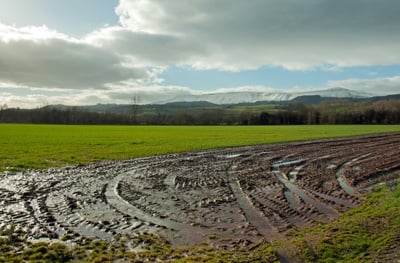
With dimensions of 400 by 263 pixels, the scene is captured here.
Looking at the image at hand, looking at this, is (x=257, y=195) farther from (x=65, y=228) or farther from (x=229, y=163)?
(x=229, y=163)

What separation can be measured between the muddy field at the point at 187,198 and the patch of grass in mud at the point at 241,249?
55 cm

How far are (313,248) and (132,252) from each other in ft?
13.3

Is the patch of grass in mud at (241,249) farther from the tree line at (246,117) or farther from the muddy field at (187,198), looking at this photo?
the tree line at (246,117)

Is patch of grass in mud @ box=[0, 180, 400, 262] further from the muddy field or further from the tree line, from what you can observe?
the tree line

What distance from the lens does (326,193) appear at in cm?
1433

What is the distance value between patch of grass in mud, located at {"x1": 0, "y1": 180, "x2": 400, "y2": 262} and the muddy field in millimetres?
555

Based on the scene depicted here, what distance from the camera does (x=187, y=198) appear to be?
1345cm

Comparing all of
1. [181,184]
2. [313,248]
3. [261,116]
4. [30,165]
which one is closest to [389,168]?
[181,184]

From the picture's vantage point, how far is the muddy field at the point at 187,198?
31.4 ft

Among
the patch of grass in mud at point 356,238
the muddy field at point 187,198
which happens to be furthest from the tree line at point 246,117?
the patch of grass in mud at point 356,238

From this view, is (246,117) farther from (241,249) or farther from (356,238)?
(241,249)

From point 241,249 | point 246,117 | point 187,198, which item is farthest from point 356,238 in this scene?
point 246,117

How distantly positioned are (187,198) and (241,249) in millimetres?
5649

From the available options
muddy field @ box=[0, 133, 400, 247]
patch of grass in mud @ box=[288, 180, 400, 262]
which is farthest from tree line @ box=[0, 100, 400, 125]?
patch of grass in mud @ box=[288, 180, 400, 262]
